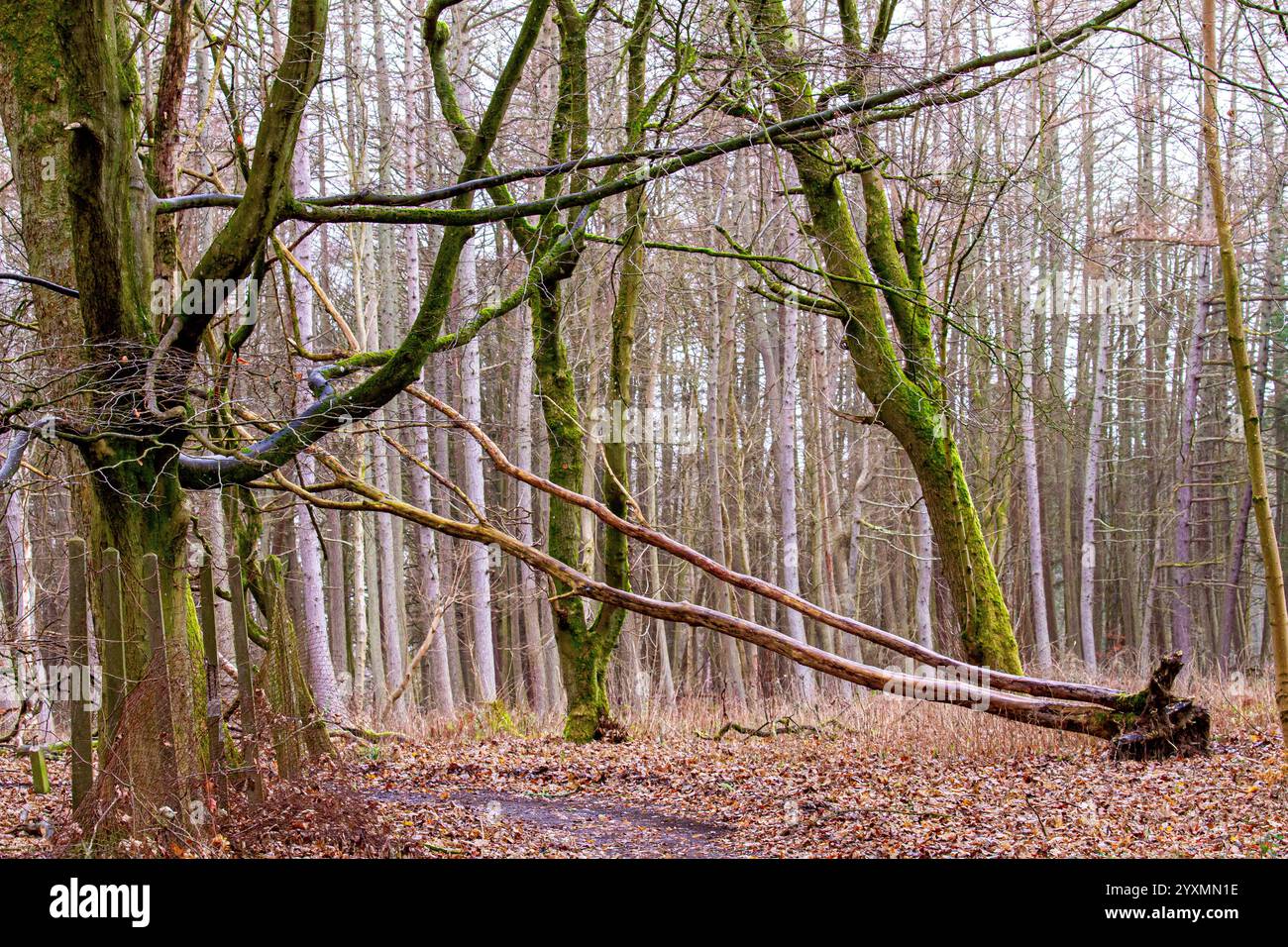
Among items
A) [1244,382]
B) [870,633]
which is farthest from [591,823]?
[1244,382]

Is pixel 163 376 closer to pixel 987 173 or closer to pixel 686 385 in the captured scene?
pixel 987 173

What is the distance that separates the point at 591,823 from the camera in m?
6.94

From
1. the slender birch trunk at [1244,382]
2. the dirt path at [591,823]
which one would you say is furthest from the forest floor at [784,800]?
the slender birch trunk at [1244,382]

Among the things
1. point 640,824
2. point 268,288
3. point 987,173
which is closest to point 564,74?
point 987,173

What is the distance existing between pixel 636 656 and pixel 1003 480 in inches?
310

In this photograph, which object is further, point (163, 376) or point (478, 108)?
point (478, 108)

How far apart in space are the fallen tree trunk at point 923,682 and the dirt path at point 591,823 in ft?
4.49

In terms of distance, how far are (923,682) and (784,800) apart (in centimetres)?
129

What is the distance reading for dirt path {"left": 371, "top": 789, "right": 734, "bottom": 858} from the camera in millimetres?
6223

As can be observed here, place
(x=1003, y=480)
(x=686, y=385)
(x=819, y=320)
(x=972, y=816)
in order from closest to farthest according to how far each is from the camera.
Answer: (x=972, y=816) < (x=819, y=320) < (x=1003, y=480) < (x=686, y=385)

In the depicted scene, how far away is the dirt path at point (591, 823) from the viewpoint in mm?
6223

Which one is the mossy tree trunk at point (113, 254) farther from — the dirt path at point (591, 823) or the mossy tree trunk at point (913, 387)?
the mossy tree trunk at point (913, 387)

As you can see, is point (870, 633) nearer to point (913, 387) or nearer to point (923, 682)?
point (923, 682)

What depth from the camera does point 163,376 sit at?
5273 mm
